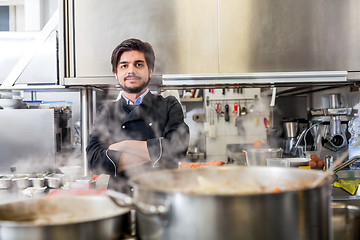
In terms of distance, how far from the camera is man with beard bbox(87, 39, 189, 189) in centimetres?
197

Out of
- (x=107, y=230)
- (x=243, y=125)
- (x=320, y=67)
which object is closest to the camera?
(x=107, y=230)

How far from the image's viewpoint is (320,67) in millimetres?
2248

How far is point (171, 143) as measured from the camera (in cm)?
196

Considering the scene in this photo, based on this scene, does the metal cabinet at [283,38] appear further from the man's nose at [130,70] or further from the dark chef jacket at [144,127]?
the man's nose at [130,70]

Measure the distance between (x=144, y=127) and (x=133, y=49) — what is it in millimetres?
499

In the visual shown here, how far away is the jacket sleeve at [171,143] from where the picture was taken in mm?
1905

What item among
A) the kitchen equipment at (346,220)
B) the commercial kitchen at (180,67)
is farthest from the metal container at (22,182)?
the kitchen equipment at (346,220)

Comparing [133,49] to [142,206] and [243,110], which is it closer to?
[142,206]

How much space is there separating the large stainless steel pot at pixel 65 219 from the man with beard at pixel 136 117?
1.20m

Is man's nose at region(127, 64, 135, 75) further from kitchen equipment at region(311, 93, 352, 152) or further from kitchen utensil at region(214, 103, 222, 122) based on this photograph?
kitchen utensil at region(214, 103, 222, 122)

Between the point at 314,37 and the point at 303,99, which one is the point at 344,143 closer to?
the point at 314,37

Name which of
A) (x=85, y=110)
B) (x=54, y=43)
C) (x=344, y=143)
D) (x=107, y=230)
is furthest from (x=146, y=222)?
(x=344, y=143)

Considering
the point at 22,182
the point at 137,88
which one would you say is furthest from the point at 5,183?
the point at 137,88

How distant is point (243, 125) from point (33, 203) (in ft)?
13.2
